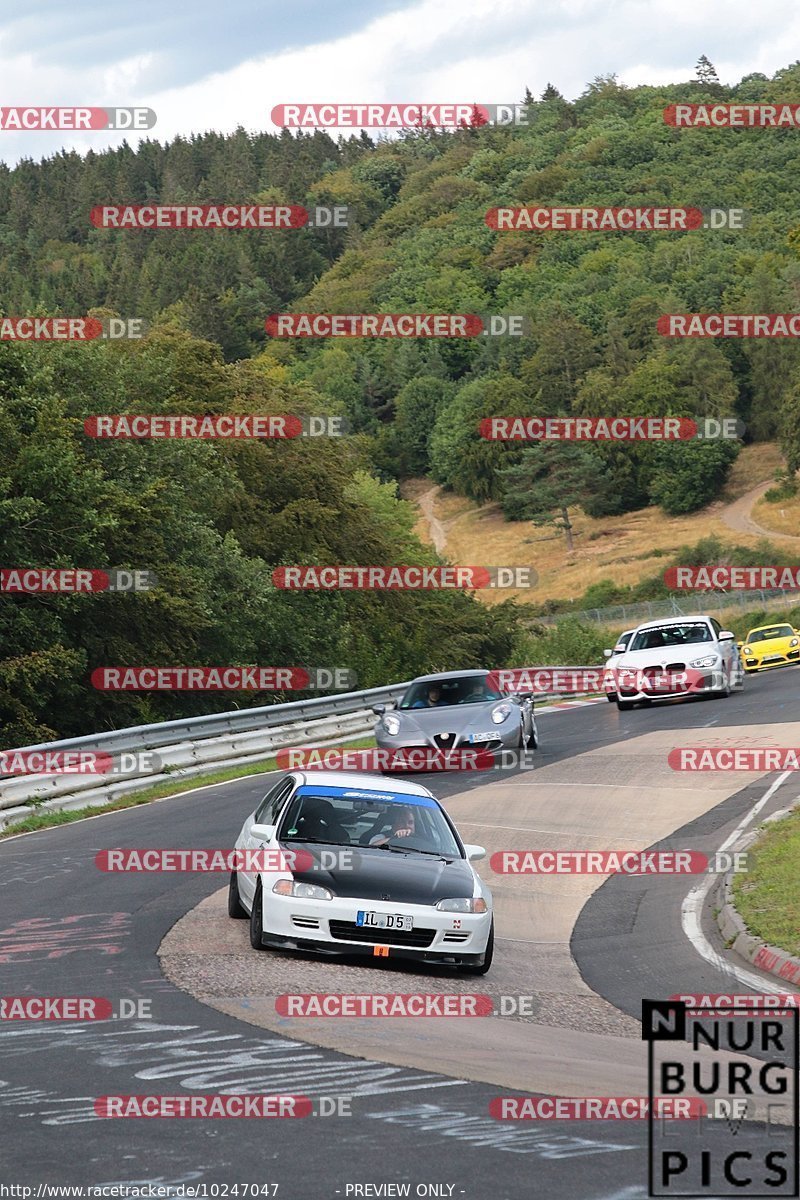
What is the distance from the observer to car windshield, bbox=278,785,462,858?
1205cm

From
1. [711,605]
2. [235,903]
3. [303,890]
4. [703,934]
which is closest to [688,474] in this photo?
[711,605]

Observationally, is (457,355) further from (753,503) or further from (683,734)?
(683,734)

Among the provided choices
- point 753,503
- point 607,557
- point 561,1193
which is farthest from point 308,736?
point 753,503

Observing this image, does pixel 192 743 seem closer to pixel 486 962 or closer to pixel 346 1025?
pixel 486 962

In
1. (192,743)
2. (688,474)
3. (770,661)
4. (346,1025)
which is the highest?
(688,474)

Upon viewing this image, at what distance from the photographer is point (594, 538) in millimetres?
120562

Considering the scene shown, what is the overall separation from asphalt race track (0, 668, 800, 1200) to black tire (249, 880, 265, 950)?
0.19 metres

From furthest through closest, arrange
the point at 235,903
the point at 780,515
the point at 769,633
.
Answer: the point at 780,515 → the point at 769,633 → the point at 235,903

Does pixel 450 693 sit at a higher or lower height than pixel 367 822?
lower

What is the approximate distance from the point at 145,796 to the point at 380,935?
40.5 feet

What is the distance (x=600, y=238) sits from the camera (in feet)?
598

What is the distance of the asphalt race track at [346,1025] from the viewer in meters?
6.28

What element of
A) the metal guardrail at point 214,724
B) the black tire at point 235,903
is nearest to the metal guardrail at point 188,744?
the metal guardrail at point 214,724

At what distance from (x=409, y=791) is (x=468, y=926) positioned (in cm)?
190
